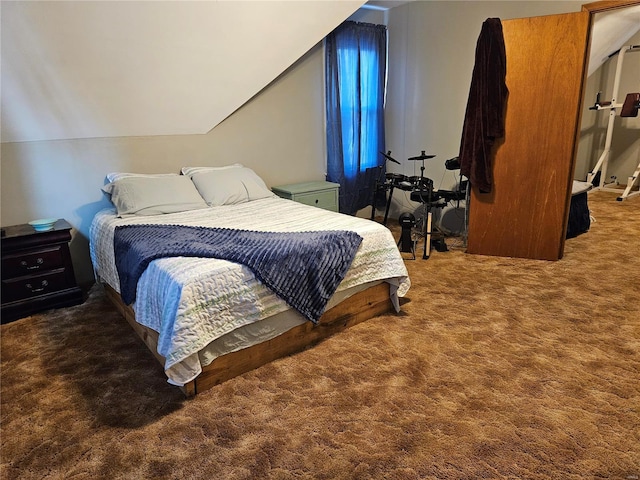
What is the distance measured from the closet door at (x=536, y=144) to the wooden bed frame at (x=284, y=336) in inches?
58.9

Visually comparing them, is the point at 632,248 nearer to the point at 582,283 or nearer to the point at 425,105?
the point at 582,283

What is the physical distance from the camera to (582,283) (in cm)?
309

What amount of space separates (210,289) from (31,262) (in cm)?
160

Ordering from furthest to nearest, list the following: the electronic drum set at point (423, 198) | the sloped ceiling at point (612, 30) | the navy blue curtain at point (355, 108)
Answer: the navy blue curtain at point (355, 108), the sloped ceiling at point (612, 30), the electronic drum set at point (423, 198)

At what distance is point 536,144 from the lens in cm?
337

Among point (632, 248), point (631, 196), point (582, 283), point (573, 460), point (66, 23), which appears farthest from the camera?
point (631, 196)

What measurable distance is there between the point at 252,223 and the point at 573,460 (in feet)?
6.61

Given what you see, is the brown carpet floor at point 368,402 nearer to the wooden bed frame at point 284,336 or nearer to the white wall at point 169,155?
the wooden bed frame at point 284,336

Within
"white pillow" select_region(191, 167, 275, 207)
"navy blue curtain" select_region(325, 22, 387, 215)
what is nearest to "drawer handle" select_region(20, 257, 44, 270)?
"white pillow" select_region(191, 167, 275, 207)

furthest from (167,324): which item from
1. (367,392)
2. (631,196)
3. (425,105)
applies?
(631,196)

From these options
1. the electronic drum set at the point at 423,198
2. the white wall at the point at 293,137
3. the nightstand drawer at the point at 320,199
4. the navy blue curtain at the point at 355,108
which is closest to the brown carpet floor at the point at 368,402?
the white wall at the point at 293,137

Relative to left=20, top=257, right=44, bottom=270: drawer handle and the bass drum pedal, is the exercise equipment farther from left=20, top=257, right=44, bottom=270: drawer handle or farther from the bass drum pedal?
left=20, top=257, right=44, bottom=270: drawer handle

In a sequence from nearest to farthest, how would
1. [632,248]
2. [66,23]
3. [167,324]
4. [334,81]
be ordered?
[167,324] → [66,23] → [632,248] → [334,81]

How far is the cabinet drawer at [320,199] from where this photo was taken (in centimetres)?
392
